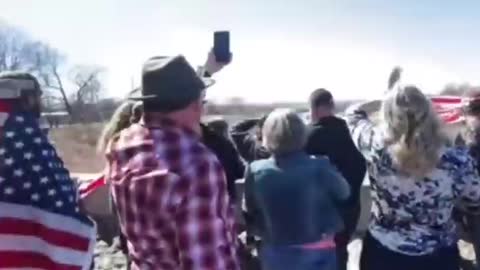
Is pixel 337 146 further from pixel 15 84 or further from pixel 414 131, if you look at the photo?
pixel 15 84

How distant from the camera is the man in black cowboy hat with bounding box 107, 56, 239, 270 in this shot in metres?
2.59

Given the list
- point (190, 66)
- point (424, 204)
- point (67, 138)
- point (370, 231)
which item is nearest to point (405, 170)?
point (424, 204)

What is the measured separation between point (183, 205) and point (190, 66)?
0.50 m

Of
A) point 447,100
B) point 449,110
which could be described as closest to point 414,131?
point 449,110

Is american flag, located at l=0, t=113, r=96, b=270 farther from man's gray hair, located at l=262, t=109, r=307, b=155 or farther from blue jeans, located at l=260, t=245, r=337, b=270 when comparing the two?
blue jeans, located at l=260, t=245, r=337, b=270

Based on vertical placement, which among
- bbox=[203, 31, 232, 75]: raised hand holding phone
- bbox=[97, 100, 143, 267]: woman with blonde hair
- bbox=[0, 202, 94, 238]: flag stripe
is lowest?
bbox=[0, 202, 94, 238]: flag stripe

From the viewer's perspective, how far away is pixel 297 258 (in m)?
4.81

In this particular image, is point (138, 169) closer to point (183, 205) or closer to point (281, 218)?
point (183, 205)

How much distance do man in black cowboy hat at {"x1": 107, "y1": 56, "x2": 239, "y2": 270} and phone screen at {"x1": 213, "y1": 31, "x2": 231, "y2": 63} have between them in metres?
1.51

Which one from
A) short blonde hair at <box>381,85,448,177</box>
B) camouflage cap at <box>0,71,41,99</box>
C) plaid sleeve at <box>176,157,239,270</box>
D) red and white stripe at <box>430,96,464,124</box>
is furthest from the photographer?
red and white stripe at <box>430,96,464,124</box>

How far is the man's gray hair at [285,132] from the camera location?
15.2 ft

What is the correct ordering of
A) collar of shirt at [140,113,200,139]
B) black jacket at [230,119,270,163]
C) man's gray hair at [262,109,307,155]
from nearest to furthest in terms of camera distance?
collar of shirt at [140,113,200,139] < man's gray hair at [262,109,307,155] < black jacket at [230,119,270,163]

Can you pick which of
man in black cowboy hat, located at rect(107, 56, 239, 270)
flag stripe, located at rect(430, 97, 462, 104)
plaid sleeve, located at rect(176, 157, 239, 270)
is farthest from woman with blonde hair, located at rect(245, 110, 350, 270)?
flag stripe, located at rect(430, 97, 462, 104)

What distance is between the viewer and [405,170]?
398cm
